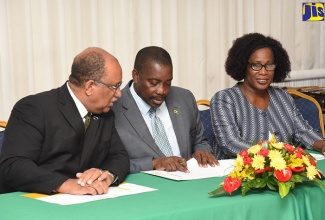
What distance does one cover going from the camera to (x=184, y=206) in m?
2.56

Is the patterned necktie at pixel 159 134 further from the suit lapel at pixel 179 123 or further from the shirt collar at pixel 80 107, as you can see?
the shirt collar at pixel 80 107

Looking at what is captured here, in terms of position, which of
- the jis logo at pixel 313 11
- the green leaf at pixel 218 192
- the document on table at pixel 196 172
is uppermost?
the jis logo at pixel 313 11

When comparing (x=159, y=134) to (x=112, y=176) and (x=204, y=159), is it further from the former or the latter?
(x=112, y=176)

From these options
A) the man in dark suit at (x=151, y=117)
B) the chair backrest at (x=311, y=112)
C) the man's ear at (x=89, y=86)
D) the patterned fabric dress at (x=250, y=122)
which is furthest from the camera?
the chair backrest at (x=311, y=112)

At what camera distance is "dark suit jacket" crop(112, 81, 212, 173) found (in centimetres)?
365

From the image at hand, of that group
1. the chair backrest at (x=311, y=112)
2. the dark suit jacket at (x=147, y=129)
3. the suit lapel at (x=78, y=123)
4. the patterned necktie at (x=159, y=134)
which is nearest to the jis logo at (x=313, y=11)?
the chair backrest at (x=311, y=112)

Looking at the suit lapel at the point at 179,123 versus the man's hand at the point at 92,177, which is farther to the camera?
the suit lapel at the point at 179,123

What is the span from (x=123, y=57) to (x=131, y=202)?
2.52m

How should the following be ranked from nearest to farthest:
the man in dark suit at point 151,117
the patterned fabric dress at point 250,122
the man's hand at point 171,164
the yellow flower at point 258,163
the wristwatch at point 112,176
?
the yellow flower at point 258,163
the wristwatch at point 112,176
the man's hand at point 171,164
the man in dark suit at point 151,117
the patterned fabric dress at point 250,122

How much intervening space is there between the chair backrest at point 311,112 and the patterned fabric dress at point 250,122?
378 millimetres

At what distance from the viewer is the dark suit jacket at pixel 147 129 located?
3.65 metres

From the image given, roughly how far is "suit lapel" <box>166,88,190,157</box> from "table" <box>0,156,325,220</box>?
2.58ft

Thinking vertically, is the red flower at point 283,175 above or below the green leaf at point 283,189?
above

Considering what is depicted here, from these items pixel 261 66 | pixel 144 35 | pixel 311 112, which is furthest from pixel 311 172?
pixel 144 35
